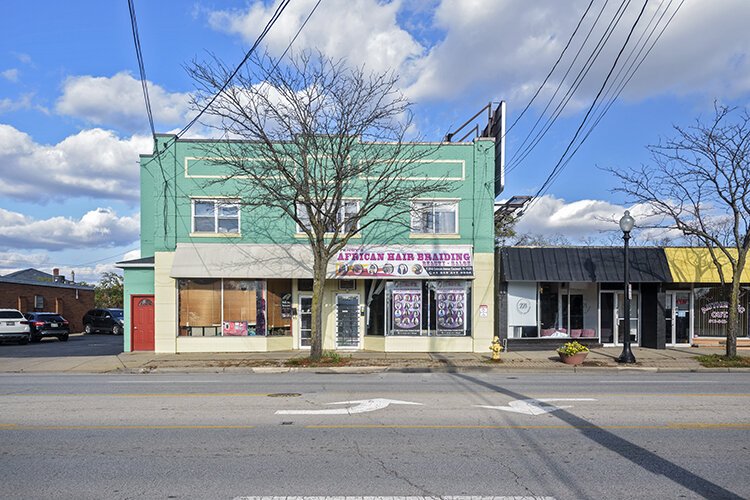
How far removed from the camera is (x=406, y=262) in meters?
20.5

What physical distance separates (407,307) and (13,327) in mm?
20002

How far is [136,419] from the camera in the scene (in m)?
9.16

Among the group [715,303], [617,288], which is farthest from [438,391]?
[715,303]

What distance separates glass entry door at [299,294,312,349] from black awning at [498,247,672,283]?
703 cm

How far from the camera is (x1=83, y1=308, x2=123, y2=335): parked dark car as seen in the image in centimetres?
3775

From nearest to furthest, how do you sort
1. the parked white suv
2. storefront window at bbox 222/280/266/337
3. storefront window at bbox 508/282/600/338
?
storefront window at bbox 222/280/266/337 → storefront window at bbox 508/282/600/338 → the parked white suv

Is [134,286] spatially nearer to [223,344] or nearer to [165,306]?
[165,306]

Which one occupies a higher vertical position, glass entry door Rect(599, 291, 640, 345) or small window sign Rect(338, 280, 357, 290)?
small window sign Rect(338, 280, 357, 290)

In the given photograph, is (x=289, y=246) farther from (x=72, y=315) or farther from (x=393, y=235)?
(x=72, y=315)

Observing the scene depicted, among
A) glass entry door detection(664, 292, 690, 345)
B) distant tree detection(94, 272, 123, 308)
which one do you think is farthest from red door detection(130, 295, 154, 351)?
distant tree detection(94, 272, 123, 308)

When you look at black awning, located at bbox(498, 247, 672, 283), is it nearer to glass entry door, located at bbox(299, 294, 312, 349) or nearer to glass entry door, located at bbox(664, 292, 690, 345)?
glass entry door, located at bbox(664, 292, 690, 345)

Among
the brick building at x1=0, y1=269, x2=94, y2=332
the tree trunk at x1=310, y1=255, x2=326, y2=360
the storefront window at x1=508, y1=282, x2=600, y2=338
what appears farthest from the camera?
the brick building at x1=0, y1=269, x2=94, y2=332

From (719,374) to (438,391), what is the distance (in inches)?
360

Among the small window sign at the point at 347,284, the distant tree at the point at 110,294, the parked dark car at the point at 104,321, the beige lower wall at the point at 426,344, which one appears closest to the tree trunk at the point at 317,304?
the beige lower wall at the point at 426,344
